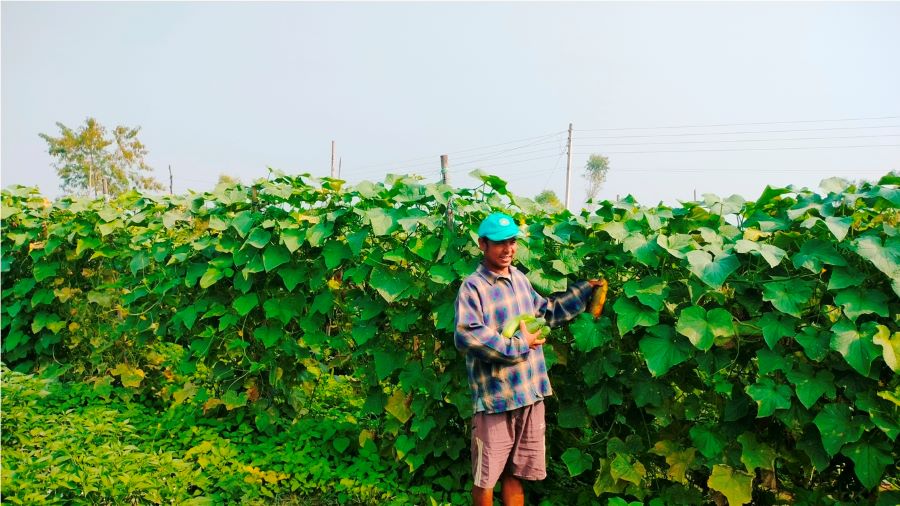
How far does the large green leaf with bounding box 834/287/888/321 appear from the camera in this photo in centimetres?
264

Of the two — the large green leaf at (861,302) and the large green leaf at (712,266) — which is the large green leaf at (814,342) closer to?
the large green leaf at (861,302)

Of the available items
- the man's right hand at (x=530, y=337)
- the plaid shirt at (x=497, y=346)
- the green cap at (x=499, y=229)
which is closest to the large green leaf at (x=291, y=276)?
the plaid shirt at (x=497, y=346)

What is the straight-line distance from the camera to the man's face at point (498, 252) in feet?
9.66

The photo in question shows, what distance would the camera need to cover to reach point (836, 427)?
9.04 ft

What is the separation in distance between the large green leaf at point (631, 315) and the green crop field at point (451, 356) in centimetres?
1

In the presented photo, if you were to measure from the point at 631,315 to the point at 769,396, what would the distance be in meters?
0.68

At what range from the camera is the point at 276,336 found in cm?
410

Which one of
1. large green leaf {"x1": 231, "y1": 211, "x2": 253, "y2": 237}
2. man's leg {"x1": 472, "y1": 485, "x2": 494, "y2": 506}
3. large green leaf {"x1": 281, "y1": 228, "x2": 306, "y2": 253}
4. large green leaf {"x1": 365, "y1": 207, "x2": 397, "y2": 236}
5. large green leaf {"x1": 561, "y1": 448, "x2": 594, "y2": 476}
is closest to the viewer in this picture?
man's leg {"x1": 472, "y1": 485, "x2": 494, "y2": 506}

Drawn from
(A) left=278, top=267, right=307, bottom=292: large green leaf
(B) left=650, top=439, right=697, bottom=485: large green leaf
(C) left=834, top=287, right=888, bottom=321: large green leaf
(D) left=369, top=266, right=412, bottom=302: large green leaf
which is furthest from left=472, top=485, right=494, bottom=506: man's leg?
(C) left=834, top=287, right=888, bottom=321: large green leaf

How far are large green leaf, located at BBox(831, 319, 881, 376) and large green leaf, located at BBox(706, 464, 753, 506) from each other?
0.73 metres

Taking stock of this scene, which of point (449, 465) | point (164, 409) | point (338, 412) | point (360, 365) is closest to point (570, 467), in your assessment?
point (449, 465)

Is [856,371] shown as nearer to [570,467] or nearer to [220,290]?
Answer: [570,467]

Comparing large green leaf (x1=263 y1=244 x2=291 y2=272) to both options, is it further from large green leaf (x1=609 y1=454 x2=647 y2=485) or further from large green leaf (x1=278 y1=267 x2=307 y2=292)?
large green leaf (x1=609 y1=454 x2=647 y2=485)

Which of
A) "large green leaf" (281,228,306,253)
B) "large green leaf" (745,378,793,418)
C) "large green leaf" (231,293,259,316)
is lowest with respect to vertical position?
"large green leaf" (745,378,793,418)
